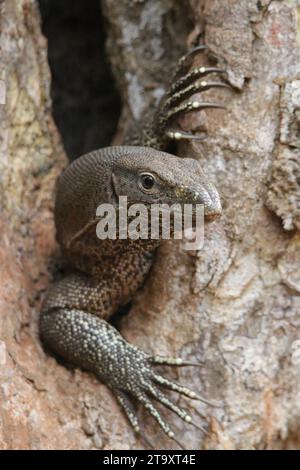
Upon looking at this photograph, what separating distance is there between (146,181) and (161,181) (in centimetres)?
9

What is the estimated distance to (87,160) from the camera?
11.8ft

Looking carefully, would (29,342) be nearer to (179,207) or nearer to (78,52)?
(179,207)

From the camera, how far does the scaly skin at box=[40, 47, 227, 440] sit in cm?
331

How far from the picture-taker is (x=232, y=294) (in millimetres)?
3547

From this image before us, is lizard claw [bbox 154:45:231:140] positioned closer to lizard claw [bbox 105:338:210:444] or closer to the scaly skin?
the scaly skin

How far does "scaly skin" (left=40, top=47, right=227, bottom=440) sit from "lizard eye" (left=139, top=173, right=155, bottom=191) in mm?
13

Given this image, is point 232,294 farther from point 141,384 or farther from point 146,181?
point 146,181

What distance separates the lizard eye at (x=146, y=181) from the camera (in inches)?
127

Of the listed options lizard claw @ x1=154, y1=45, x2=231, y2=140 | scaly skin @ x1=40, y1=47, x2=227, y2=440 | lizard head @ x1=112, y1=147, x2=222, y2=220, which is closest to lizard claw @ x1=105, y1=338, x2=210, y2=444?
scaly skin @ x1=40, y1=47, x2=227, y2=440

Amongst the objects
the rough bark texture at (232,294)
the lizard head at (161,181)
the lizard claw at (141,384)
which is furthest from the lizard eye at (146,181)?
the lizard claw at (141,384)

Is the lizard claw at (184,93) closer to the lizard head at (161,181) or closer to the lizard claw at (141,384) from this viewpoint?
the lizard head at (161,181)

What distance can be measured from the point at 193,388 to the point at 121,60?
2.01 m

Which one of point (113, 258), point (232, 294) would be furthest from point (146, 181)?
point (232, 294)
